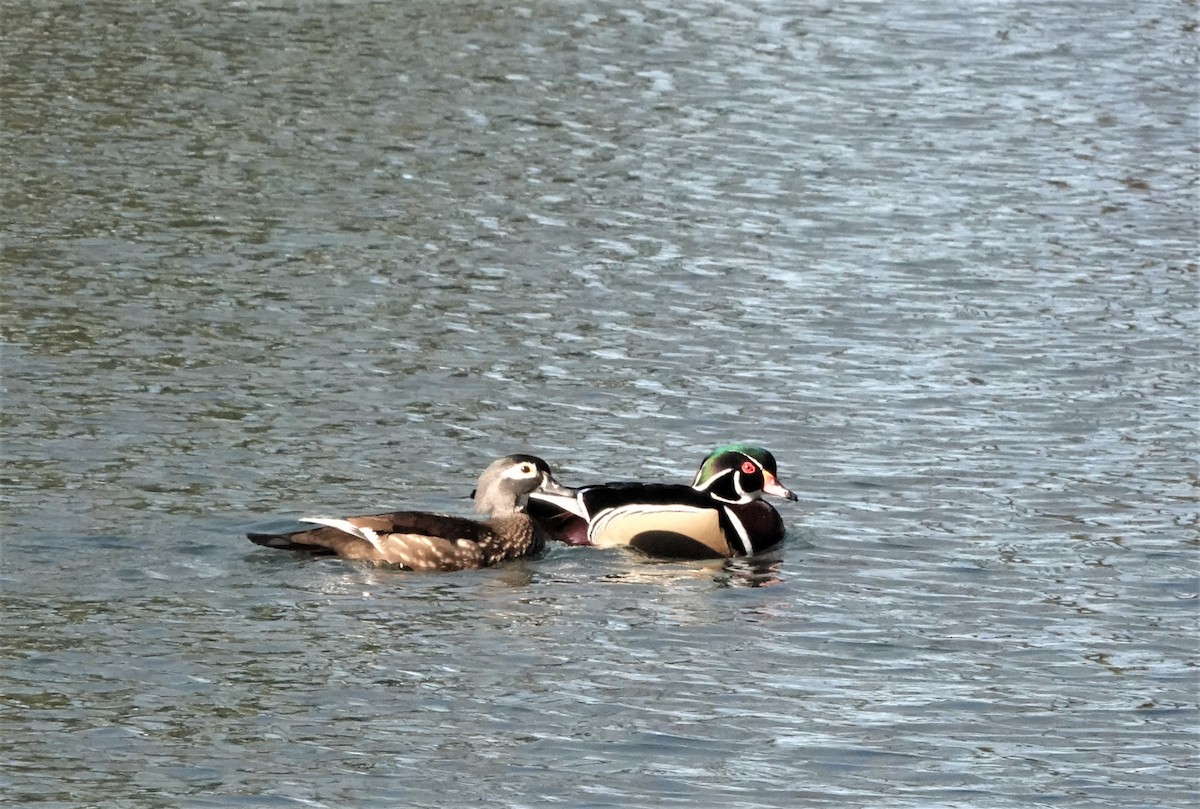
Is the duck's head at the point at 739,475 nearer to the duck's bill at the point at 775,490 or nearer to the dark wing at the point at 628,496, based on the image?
the duck's bill at the point at 775,490

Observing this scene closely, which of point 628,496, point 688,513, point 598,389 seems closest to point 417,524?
point 628,496

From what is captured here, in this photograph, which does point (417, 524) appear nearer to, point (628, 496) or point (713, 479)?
point (628, 496)

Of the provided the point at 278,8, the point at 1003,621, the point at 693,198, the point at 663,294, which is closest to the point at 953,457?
the point at 1003,621

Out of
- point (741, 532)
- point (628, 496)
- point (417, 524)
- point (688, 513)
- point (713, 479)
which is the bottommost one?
point (741, 532)

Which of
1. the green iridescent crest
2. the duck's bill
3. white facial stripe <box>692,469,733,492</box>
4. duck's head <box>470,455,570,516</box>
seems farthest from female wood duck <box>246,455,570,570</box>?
the duck's bill

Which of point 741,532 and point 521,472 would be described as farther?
point 741,532

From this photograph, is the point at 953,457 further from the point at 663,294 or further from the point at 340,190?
the point at 340,190
